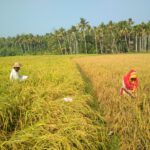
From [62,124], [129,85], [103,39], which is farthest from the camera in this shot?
[103,39]

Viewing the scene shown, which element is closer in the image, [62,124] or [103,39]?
[62,124]

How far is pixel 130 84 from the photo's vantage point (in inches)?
223

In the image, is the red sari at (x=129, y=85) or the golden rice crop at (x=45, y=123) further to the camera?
the red sari at (x=129, y=85)

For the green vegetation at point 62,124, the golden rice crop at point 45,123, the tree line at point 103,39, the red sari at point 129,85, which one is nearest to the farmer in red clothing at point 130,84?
the red sari at point 129,85

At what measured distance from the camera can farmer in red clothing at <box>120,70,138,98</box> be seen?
5504 millimetres

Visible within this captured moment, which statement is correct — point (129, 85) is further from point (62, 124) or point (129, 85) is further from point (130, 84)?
point (62, 124)

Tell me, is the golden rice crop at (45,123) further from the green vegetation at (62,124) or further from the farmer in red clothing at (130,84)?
the farmer in red clothing at (130,84)

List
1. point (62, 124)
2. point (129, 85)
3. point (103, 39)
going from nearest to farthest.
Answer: point (62, 124), point (129, 85), point (103, 39)

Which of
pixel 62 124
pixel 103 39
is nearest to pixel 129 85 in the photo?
pixel 62 124

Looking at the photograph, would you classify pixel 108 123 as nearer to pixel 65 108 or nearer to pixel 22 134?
pixel 65 108

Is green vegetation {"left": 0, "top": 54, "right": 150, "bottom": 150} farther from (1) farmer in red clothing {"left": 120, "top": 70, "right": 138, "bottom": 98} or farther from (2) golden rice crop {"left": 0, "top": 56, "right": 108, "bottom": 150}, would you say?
(1) farmer in red clothing {"left": 120, "top": 70, "right": 138, "bottom": 98}

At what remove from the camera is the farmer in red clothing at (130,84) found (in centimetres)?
550

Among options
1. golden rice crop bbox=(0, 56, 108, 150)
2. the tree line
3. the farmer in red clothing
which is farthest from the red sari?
the tree line

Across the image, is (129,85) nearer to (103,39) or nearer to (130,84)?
(130,84)
